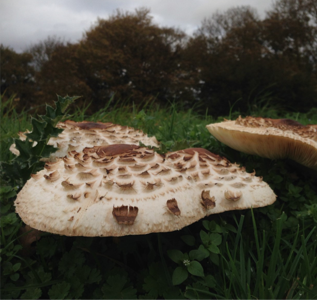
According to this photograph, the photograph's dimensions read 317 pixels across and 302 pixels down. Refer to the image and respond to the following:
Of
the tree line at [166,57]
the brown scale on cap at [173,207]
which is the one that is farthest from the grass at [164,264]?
the tree line at [166,57]

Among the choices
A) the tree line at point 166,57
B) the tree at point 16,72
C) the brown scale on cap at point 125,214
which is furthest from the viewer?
the tree at point 16,72

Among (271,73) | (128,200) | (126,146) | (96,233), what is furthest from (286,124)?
(271,73)

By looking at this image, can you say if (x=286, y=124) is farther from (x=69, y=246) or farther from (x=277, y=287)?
(x=69, y=246)

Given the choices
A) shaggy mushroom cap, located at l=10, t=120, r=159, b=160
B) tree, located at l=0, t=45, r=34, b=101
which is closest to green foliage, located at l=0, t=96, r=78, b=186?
shaggy mushroom cap, located at l=10, t=120, r=159, b=160

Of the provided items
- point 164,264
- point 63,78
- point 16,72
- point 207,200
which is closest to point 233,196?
point 207,200

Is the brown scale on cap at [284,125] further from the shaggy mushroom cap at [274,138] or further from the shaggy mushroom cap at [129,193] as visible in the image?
the shaggy mushroom cap at [129,193]

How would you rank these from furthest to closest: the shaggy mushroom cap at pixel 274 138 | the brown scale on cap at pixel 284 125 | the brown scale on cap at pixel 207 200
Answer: the brown scale on cap at pixel 284 125
the shaggy mushroom cap at pixel 274 138
the brown scale on cap at pixel 207 200

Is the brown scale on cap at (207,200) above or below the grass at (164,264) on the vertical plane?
above

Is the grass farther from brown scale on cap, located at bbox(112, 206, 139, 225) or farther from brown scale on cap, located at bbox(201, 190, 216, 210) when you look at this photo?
brown scale on cap, located at bbox(112, 206, 139, 225)
